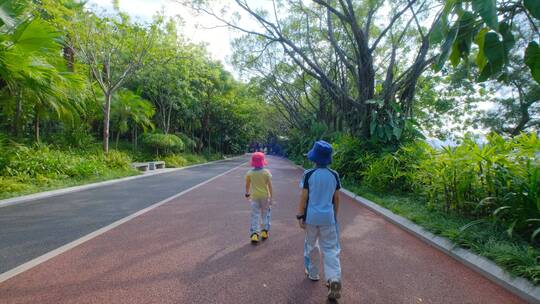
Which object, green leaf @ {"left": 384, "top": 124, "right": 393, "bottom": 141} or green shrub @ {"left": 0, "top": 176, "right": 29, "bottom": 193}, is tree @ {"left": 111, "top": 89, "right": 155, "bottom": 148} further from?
green leaf @ {"left": 384, "top": 124, "right": 393, "bottom": 141}

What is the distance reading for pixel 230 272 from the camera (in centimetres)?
329

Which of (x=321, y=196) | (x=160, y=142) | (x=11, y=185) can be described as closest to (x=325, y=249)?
(x=321, y=196)

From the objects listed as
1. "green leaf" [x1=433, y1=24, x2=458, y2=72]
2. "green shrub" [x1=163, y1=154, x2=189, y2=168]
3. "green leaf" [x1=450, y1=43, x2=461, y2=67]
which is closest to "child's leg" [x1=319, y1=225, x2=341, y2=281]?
"green leaf" [x1=433, y1=24, x2=458, y2=72]

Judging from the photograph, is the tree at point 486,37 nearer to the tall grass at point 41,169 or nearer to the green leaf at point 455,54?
the green leaf at point 455,54

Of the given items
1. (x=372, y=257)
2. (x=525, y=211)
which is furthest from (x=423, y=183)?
(x=372, y=257)

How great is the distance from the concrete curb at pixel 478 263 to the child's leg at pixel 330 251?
6.03 ft

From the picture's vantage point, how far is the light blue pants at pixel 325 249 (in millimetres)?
2789

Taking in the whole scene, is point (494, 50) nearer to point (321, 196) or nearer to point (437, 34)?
point (437, 34)

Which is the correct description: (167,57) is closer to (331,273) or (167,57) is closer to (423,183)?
(423,183)

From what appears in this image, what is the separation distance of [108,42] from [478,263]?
50.3 feet

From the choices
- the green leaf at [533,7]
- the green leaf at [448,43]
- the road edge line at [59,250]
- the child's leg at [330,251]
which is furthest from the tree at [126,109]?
the green leaf at [533,7]

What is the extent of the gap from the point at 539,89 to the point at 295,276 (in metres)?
18.3

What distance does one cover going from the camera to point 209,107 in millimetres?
29375

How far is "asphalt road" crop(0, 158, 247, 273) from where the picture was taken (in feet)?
12.9
